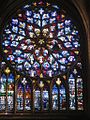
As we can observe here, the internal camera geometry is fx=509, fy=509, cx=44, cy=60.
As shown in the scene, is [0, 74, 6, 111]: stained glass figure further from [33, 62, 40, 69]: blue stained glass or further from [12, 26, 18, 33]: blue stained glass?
[12, 26, 18, 33]: blue stained glass

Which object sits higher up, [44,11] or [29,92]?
[44,11]

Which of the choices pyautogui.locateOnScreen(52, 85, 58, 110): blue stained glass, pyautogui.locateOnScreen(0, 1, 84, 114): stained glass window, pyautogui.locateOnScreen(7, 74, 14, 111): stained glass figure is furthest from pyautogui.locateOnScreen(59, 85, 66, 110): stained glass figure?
pyautogui.locateOnScreen(7, 74, 14, 111): stained glass figure

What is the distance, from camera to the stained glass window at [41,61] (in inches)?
640

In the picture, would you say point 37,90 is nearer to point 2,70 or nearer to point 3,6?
point 2,70

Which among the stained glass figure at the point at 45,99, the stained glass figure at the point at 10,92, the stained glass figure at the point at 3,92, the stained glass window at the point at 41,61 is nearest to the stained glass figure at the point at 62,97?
the stained glass window at the point at 41,61

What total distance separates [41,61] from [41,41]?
74cm

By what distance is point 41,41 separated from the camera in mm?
17062

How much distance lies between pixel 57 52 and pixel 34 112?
2.21 metres

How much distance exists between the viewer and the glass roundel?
656 inches

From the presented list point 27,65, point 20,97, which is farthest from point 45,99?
point 27,65

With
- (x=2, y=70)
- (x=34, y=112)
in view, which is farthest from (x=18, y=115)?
(x=2, y=70)

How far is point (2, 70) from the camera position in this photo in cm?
1648

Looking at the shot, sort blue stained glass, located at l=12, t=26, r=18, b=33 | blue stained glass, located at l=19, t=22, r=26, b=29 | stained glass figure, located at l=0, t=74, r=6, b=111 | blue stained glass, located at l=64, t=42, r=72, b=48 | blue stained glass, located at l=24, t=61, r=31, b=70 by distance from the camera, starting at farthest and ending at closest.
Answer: blue stained glass, located at l=19, t=22, r=26, b=29, blue stained glass, located at l=12, t=26, r=18, b=33, blue stained glass, located at l=64, t=42, r=72, b=48, blue stained glass, located at l=24, t=61, r=31, b=70, stained glass figure, located at l=0, t=74, r=6, b=111

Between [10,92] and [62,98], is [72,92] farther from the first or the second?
[10,92]
